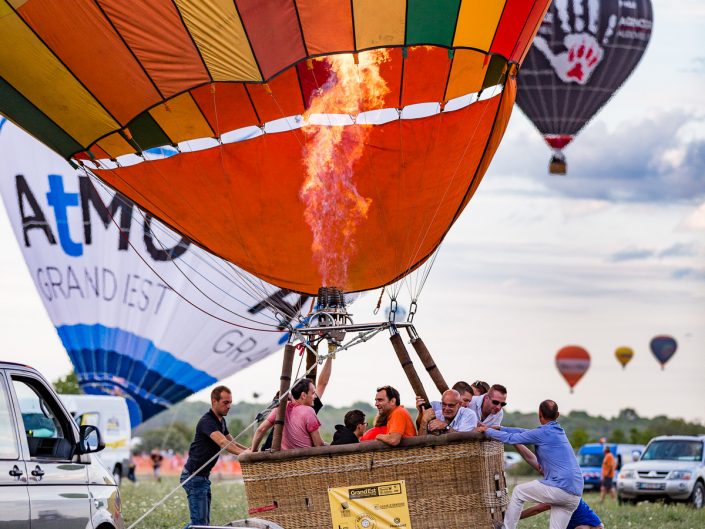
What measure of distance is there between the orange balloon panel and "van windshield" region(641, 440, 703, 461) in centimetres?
1087

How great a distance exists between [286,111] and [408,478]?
380cm

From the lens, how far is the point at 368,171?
35.5ft

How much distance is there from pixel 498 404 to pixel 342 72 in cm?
273

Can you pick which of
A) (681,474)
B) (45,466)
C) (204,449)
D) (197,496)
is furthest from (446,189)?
(681,474)

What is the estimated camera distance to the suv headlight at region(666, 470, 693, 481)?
64.8ft

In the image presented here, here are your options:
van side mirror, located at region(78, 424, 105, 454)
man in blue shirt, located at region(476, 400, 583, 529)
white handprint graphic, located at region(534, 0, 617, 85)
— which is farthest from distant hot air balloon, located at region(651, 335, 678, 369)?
van side mirror, located at region(78, 424, 105, 454)

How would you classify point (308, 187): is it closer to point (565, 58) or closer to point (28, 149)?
point (28, 149)

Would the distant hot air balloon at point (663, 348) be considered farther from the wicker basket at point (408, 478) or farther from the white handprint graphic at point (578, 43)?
the wicker basket at point (408, 478)

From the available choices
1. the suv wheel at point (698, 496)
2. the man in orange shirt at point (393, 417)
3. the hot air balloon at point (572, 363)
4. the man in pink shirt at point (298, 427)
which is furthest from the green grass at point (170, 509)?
the hot air balloon at point (572, 363)

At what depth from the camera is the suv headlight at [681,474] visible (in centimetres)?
1977

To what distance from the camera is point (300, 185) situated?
35.7 ft

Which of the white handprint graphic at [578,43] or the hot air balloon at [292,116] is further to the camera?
the white handprint graphic at [578,43]

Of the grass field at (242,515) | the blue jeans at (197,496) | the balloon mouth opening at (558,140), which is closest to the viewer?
the blue jeans at (197,496)

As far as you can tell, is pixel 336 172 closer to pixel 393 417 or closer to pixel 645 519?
pixel 393 417
